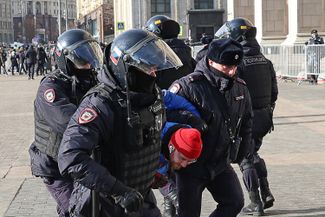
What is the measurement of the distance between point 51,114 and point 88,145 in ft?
3.23

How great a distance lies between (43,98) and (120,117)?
3.44 ft

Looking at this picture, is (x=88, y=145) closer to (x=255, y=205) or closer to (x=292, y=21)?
(x=255, y=205)

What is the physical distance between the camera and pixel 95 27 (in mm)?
83500

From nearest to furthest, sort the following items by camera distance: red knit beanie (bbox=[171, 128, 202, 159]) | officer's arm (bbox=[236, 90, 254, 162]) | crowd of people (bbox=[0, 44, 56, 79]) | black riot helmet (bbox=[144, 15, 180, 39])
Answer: red knit beanie (bbox=[171, 128, 202, 159]) → officer's arm (bbox=[236, 90, 254, 162]) → black riot helmet (bbox=[144, 15, 180, 39]) → crowd of people (bbox=[0, 44, 56, 79])

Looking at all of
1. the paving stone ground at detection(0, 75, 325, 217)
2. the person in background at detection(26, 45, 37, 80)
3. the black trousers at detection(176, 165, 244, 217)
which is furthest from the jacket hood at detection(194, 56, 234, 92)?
the person in background at detection(26, 45, 37, 80)

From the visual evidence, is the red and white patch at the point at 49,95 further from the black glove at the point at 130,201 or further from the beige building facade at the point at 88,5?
the beige building facade at the point at 88,5

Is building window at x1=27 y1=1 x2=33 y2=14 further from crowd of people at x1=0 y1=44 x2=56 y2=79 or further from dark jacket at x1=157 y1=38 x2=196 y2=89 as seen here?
dark jacket at x1=157 y1=38 x2=196 y2=89

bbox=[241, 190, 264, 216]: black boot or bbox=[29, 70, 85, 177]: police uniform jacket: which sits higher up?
bbox=[29, 70, 85, 177]: police uniform jacket

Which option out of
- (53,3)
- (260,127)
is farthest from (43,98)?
(53,3)

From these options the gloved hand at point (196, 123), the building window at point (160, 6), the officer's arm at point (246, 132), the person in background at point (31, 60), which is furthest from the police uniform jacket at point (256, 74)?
the building window at point (160, 6)

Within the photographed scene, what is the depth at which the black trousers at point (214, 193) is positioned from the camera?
4.14 m

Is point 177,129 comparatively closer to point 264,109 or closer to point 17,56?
point 264,109

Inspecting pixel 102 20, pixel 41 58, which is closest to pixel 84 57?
pixel 41 58

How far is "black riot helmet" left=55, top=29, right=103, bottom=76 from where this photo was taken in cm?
409
